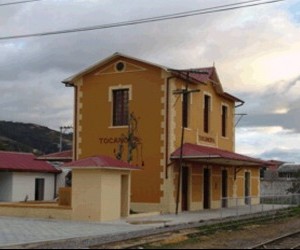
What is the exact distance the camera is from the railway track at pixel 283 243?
666 inches

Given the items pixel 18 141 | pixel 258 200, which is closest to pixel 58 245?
pixel 258 200

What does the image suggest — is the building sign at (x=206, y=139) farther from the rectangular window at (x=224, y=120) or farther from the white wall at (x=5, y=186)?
the white wall at (x=5, y=186)

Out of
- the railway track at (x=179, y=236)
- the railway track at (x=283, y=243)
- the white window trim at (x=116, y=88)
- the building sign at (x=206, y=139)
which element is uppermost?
the white window trim at (x=116, y=88)

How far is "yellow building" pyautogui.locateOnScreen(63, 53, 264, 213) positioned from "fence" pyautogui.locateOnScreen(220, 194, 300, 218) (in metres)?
0.56

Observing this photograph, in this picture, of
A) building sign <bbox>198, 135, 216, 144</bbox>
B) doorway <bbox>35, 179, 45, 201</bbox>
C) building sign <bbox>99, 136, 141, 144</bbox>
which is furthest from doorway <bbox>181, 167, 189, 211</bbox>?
doorway <bbox>35, 179, 45, 201</bbox>

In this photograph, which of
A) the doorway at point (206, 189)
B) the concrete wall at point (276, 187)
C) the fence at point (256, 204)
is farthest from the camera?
the concrete wall at point (276, 187)

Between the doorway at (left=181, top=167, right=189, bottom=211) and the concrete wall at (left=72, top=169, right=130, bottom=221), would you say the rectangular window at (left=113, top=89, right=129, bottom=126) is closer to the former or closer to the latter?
the doorway at (left=181, top=167, right=189, bottom=211)

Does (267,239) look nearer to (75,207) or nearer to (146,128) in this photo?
(75,207)

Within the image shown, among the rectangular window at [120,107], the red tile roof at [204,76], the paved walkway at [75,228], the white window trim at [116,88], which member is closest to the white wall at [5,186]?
the rectangular window at [120,107]

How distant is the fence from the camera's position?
104ft

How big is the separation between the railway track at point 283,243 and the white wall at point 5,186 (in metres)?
22.3

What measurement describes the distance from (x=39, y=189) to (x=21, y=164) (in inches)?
101

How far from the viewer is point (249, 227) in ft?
76.7

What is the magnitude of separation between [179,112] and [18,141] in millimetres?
84209
